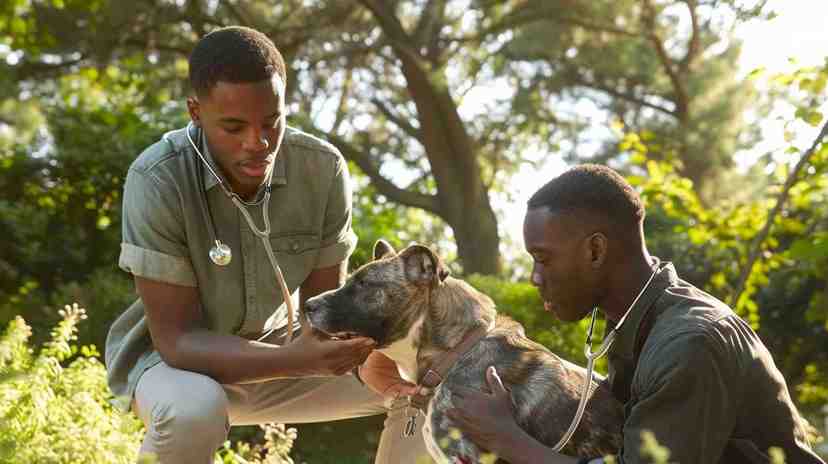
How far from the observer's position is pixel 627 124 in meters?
19.7

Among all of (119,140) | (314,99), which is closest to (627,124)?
(314,99)

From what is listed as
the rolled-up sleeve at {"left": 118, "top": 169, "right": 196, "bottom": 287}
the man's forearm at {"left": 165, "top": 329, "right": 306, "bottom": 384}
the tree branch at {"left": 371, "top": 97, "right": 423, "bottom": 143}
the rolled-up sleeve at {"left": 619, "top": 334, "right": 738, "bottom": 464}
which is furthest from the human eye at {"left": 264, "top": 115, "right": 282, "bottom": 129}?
the tree branch at {"left": 371, "top": 97, "right": 423, "bottom": 143}

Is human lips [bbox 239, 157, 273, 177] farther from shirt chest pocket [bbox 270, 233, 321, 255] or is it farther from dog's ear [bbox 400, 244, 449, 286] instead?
dog's ear [bbox 400, 244, 449, 286]

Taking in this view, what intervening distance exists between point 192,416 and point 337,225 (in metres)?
1.27

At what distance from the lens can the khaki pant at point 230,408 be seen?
437 centimetres

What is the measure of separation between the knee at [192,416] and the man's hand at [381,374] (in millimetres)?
724

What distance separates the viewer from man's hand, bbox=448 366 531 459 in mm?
3852

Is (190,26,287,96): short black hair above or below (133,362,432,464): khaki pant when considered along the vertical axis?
above

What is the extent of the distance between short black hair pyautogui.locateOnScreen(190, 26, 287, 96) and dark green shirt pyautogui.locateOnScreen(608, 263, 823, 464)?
1.78 meters

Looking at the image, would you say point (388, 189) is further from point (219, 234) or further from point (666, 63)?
point (219, 234)

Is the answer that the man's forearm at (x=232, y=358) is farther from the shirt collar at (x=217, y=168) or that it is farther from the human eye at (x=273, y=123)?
the human eye at (x=273, y=123)

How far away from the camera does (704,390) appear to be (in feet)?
11.7

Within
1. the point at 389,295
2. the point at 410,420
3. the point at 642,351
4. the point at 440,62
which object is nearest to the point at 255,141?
the point at 389,295

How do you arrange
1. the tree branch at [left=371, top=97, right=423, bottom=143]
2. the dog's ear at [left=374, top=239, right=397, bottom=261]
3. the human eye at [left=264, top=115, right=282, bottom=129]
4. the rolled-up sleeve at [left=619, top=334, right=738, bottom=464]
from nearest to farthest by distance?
the rolled-up sleeve at [left=619, top=334, right=738, bottom=464], the human eye at [left=264, top=115, right=282, bottom=129], the dog's ear at [left=374, top=239, right=397, bottom=261], the tree branch at [left=371, top=97, right=423, bottom=143]
